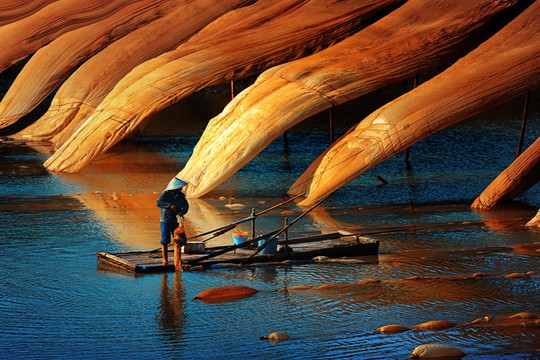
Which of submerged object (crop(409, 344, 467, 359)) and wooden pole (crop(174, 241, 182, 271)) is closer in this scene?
submerged object (crop(409, 344, 467, 359))

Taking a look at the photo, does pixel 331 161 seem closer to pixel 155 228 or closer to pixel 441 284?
pixel 155 228

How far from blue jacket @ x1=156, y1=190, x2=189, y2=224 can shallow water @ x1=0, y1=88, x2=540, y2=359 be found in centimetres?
66

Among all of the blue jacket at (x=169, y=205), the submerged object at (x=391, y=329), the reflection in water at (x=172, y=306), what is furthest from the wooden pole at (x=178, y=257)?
the submerged object at (x=391, y=329)

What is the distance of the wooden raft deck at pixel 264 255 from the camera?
890 centimetres

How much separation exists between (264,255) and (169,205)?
1104 mm

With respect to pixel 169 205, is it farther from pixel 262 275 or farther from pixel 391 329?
pixel 391 329

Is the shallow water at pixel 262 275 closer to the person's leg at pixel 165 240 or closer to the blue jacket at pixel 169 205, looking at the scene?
the person's leg at pixel 165 240

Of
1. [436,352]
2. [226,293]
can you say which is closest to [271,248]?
[226,293]

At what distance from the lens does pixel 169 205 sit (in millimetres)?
9070

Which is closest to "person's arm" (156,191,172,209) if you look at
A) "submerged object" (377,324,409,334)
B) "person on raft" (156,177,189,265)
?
"person on raft" (156,177,189,265)

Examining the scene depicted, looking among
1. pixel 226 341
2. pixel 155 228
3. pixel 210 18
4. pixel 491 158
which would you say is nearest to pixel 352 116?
pixel 210 18

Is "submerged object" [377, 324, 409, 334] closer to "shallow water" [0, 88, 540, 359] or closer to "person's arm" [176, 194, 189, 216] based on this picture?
"shallow water" [0, 88, 540, 359]

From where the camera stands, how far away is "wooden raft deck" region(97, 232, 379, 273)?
8898 millimetres

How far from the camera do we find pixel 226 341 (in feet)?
22.4
